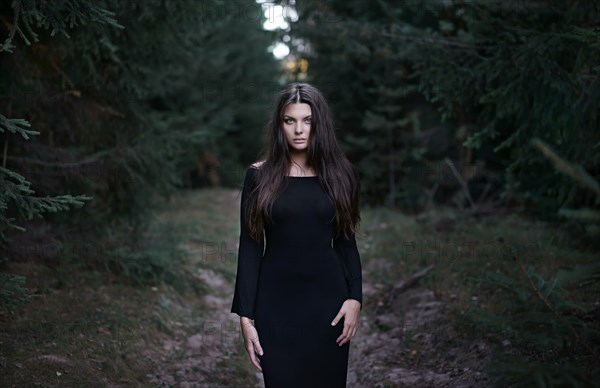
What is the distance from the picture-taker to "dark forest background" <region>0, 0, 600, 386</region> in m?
3.62

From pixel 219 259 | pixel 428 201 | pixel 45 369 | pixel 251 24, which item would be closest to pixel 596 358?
pixel 45 369

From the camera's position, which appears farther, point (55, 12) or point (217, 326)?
point (217, 326)

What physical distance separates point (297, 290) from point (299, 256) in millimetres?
210

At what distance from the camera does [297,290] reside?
11.4 feet

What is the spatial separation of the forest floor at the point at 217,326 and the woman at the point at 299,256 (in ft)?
3.74

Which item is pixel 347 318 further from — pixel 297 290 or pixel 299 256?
pixel 299 256

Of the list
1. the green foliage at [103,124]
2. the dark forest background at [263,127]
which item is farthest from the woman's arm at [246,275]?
the green foliage at [103,124]

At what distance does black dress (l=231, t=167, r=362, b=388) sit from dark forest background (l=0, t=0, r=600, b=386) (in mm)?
954

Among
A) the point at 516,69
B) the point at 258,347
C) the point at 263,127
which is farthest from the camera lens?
the point at 263,127

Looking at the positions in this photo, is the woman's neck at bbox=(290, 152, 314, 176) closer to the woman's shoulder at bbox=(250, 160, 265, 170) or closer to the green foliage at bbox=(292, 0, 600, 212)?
the woman's shoulder at bbox=(250, 160, 265, 170)

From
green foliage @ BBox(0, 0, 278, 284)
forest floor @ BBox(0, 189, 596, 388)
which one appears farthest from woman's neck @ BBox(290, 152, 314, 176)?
green foliage @ BBox(0, 0, 278, 284)

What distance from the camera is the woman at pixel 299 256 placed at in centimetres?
340

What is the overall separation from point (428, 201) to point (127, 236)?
6.84 metres

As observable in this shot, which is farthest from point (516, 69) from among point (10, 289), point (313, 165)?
point (10, 289)
